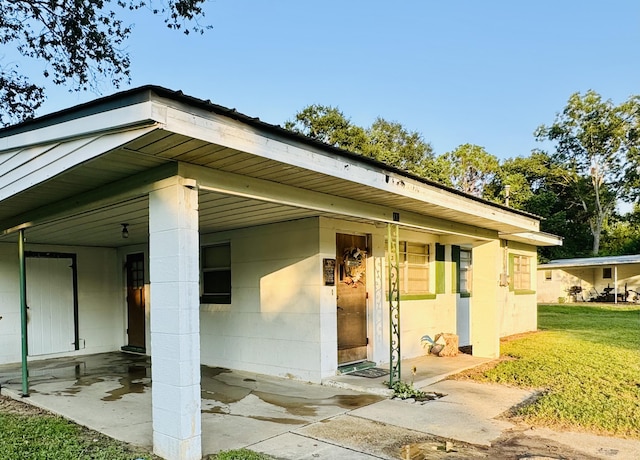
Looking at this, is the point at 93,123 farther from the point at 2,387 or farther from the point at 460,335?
the point at 460,335

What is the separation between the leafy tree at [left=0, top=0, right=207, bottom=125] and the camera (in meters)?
9.22

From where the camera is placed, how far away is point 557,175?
3309 cm

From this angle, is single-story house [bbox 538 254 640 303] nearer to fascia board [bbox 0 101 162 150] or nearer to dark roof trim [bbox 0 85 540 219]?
dark roof trim [bbox 0 85 540 219]

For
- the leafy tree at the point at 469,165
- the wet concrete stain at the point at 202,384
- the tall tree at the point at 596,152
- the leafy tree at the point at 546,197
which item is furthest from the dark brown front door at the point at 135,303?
the tall tree at the point at 596,152

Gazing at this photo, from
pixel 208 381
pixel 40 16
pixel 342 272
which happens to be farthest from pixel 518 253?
pixel 40 16

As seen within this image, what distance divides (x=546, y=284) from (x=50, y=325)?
24.1m

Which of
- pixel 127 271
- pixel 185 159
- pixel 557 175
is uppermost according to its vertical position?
pixel 557 175

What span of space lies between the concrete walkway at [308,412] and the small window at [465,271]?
2726 mm

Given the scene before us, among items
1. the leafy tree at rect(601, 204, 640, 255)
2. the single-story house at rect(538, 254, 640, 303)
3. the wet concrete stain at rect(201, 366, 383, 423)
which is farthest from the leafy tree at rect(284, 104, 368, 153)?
the wet concrete stain at rect(201, 366, 383, 423)

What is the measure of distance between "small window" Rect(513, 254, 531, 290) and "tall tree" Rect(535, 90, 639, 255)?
2241cm

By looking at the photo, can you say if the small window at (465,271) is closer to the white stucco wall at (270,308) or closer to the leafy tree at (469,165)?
the white stucco wall at (270,308)

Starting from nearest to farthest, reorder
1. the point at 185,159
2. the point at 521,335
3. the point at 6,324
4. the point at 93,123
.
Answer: the point at 93,123 → the point at 185,159 → the point at 6,324 → the point at 521,335

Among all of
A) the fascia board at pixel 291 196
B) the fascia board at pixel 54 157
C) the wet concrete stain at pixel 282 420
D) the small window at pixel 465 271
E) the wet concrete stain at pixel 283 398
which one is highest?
the fascia board at pixel 54 157

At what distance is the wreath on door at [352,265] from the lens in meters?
6.87
